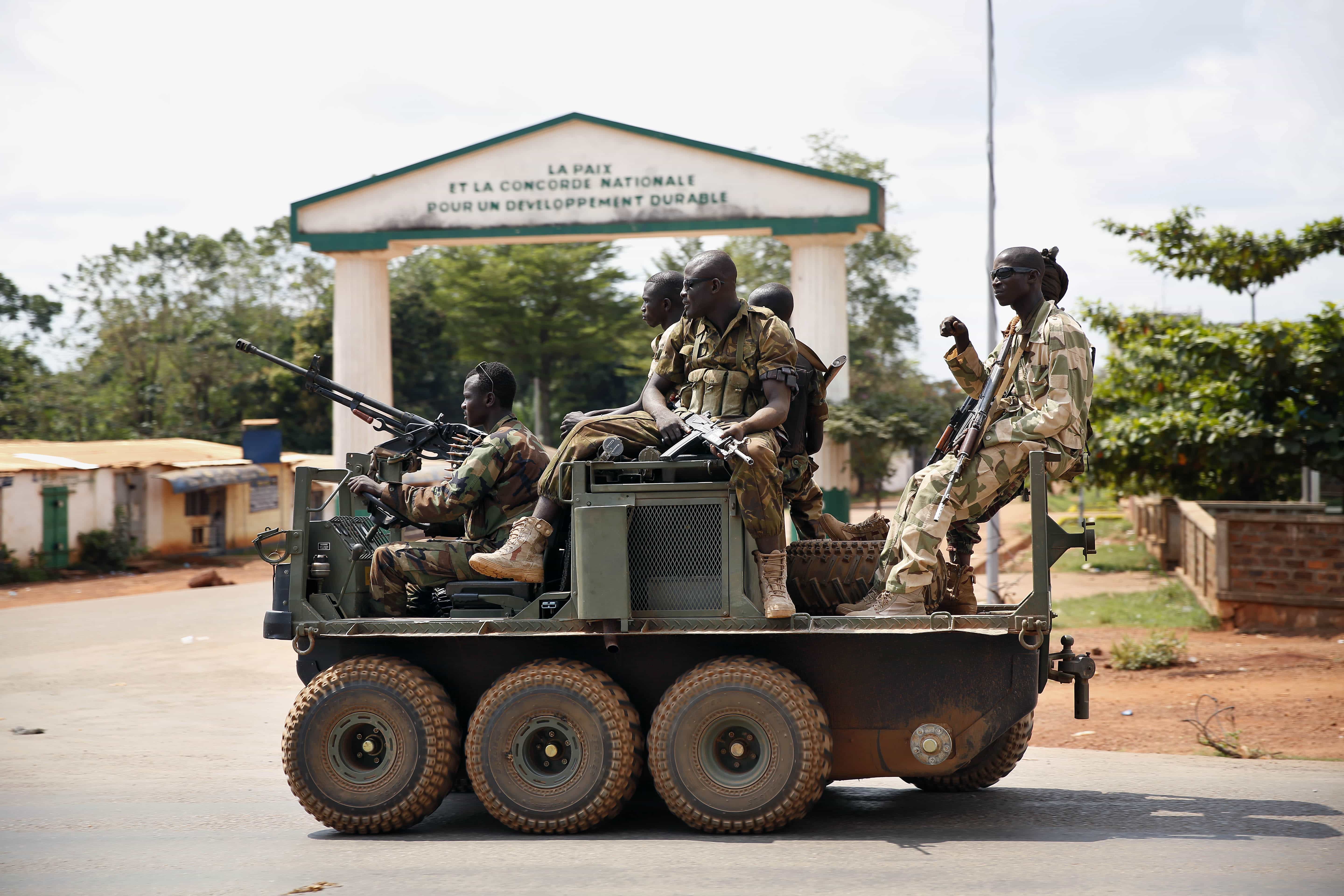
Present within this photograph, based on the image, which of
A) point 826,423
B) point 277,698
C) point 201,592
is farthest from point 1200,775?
point 201,592

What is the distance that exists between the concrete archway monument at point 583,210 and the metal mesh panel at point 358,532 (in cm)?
1151

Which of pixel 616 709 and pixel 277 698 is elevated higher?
pixel 616 709

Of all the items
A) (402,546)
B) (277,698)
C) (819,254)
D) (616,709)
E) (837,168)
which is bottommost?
(277,698)

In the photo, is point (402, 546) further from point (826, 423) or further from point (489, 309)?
point (489, 309)

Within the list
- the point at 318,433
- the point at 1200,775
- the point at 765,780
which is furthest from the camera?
the point at 318,433

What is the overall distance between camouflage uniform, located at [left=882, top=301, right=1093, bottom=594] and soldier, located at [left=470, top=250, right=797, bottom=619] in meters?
0.62

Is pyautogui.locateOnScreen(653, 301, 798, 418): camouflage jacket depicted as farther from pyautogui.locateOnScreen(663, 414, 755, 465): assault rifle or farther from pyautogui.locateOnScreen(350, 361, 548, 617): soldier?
pyautogui.locateOnScreen(350, 361, 548, 617): soldier

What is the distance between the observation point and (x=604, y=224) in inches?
741

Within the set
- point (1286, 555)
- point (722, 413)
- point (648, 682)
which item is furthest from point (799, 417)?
point (1286, 555)

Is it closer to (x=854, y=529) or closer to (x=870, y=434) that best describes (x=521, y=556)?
(x=854, y=529)

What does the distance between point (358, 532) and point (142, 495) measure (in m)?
20.2

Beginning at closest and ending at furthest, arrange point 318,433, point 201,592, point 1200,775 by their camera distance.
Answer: point 1200,775
point 201,592
point 318,433

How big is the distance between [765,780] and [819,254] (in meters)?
13.0

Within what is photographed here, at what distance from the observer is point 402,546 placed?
673 centimetres
